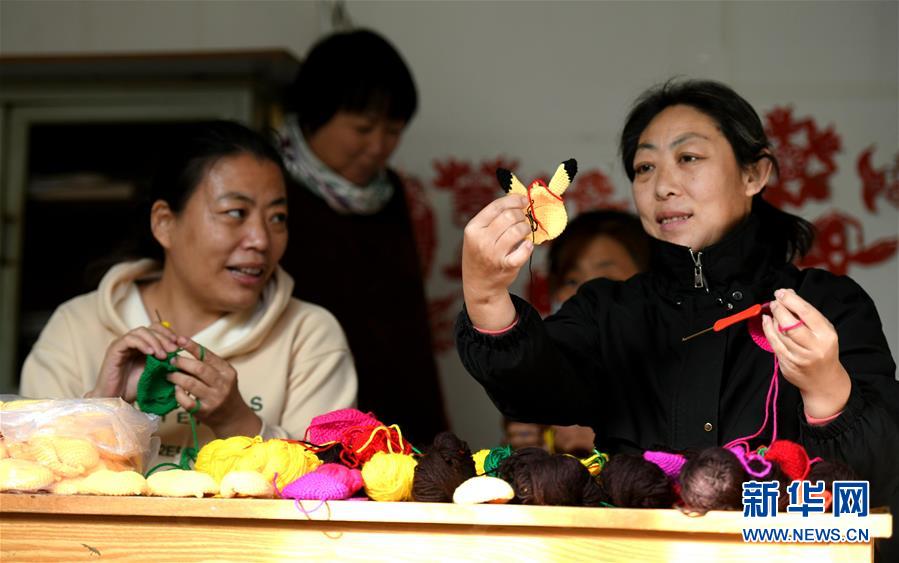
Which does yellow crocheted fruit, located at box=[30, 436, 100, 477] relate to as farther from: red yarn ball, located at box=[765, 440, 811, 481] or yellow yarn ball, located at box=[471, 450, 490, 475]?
red yarn ball, located at box=[765, 440, 811, 481]

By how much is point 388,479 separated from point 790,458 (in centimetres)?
41

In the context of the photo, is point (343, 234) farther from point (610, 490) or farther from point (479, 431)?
point (610, 490)

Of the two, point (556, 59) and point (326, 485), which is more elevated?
point (556, 59)

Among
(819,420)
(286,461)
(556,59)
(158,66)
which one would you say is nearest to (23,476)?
(286,461)

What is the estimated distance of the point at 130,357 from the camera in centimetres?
169

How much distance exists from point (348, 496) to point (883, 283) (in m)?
2.36

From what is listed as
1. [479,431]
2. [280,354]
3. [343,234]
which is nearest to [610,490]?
[280,354]

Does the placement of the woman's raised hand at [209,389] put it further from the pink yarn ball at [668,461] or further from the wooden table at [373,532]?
the pink yarn ball at [668,461]

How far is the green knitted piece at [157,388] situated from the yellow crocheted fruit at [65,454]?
1.09ft

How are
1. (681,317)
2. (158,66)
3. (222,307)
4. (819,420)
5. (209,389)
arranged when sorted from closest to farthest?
(819,420) → (681,317) → (209,389) → (222,307) → (158,66)

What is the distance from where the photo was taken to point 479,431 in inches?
127

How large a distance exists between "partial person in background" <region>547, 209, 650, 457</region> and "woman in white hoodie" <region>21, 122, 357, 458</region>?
66 centimetres

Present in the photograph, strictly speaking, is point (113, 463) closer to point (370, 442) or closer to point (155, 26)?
point (370, 442)

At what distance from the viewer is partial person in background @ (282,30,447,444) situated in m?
2.42
